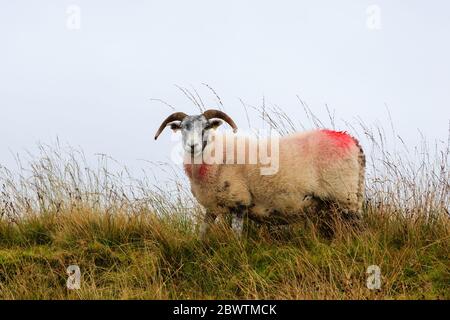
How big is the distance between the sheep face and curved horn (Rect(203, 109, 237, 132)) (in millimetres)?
103

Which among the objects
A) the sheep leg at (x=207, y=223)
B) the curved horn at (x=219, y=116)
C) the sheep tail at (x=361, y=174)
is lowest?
the sheep leg at (x=207, y=223)

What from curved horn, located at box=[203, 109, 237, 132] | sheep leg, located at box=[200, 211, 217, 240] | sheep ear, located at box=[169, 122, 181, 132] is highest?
curved horn, located at box=[203, 109, 237, 132]

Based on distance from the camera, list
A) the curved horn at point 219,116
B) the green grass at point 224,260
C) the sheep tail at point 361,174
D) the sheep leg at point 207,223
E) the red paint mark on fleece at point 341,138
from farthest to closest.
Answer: the sheep tail at point 361,174 → the red paint mark on fleece at point 341,138 → the sheep leg at point 207,223 → the curved horn at point 219,116 → the green grass at point 224,260

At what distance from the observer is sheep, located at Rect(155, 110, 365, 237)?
25.5 ft

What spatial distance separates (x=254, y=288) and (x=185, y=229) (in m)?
2.61

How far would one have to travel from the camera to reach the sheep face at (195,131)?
757 centimetres

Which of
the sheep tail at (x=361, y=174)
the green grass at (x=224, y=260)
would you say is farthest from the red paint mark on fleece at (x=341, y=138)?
the green grass at (x=224, y=260)

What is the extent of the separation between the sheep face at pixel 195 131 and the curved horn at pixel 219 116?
0.34ft
